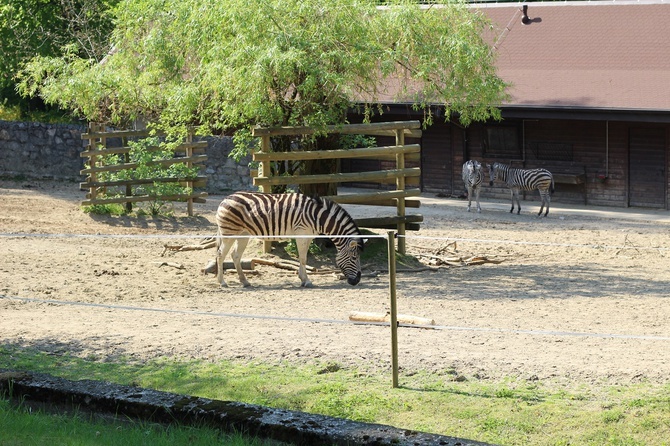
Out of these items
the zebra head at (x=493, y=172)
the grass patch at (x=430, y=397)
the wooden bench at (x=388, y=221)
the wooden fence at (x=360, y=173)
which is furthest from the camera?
the zebra head at (x=493, y=172)

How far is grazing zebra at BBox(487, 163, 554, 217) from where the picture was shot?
903 inches

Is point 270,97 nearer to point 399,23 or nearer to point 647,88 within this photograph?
point 399,23

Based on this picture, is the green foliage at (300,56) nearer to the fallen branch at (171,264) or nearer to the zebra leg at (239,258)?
the zebra leg at (239,258)

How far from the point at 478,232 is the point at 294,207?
646 centimetres

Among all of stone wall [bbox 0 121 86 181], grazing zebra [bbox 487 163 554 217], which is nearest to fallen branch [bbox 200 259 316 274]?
grazing zebra [bbox 487 163 554 217]

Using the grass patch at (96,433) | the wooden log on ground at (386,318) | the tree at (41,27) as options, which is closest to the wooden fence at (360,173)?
the wooden log on ground at (386,318)

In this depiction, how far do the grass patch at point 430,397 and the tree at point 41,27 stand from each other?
25075 millimetres

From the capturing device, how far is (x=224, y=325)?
10.9 m

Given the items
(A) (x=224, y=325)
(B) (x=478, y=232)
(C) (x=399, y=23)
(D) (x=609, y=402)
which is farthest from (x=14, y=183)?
(D) (x=609, y=402)

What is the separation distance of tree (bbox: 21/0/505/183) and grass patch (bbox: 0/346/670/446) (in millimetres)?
6281

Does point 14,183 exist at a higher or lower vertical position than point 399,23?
lower

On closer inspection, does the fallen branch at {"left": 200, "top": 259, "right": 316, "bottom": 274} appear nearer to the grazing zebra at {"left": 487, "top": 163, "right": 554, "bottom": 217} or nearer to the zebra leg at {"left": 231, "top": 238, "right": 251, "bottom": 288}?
the zebra leg at {"left": 231, "top": 238, "right": 251, "bottom": 288}

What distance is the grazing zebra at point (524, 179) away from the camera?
22.9 metres

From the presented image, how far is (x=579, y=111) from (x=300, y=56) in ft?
35.6
